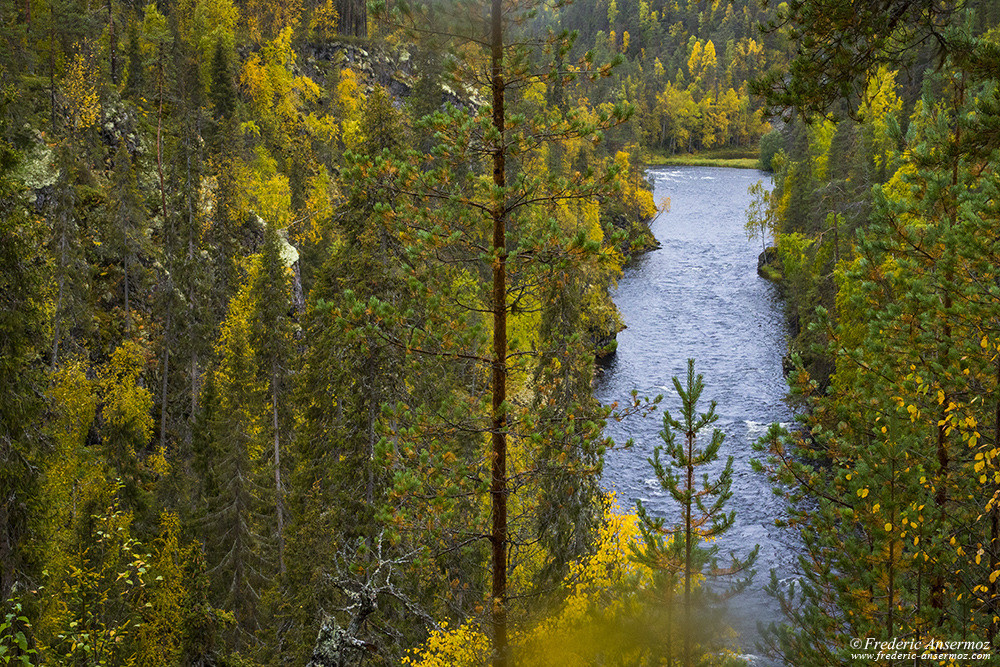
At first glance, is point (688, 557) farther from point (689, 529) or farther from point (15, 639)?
point (15, 639)

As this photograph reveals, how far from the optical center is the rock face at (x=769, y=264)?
54.7 m

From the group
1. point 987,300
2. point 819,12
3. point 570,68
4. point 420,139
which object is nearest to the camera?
point 819,12

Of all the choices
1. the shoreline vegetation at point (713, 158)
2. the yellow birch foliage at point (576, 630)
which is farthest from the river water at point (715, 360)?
the shoreline vegetation at point (713, 158)

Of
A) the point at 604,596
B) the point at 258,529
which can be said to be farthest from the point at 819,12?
the point at 258,529

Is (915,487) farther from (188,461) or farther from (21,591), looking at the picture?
(188,461)

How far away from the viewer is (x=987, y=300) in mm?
7820

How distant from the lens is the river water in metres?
27.2

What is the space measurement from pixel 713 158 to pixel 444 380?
385 ft

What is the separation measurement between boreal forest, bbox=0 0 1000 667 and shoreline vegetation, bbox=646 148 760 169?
74834mm

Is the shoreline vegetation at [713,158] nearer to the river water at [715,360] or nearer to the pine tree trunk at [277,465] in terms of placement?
the river water at [715,360]

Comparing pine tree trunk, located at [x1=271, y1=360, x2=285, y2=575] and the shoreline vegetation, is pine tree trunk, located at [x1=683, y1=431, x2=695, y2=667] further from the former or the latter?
the shoreline vegetation

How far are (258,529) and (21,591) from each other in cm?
1406

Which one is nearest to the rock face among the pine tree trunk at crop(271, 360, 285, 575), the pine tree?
the pine tree trunk at crop(271, 360, 285, 575)

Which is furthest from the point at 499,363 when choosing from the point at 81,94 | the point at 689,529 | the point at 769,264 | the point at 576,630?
the point at 769,264
